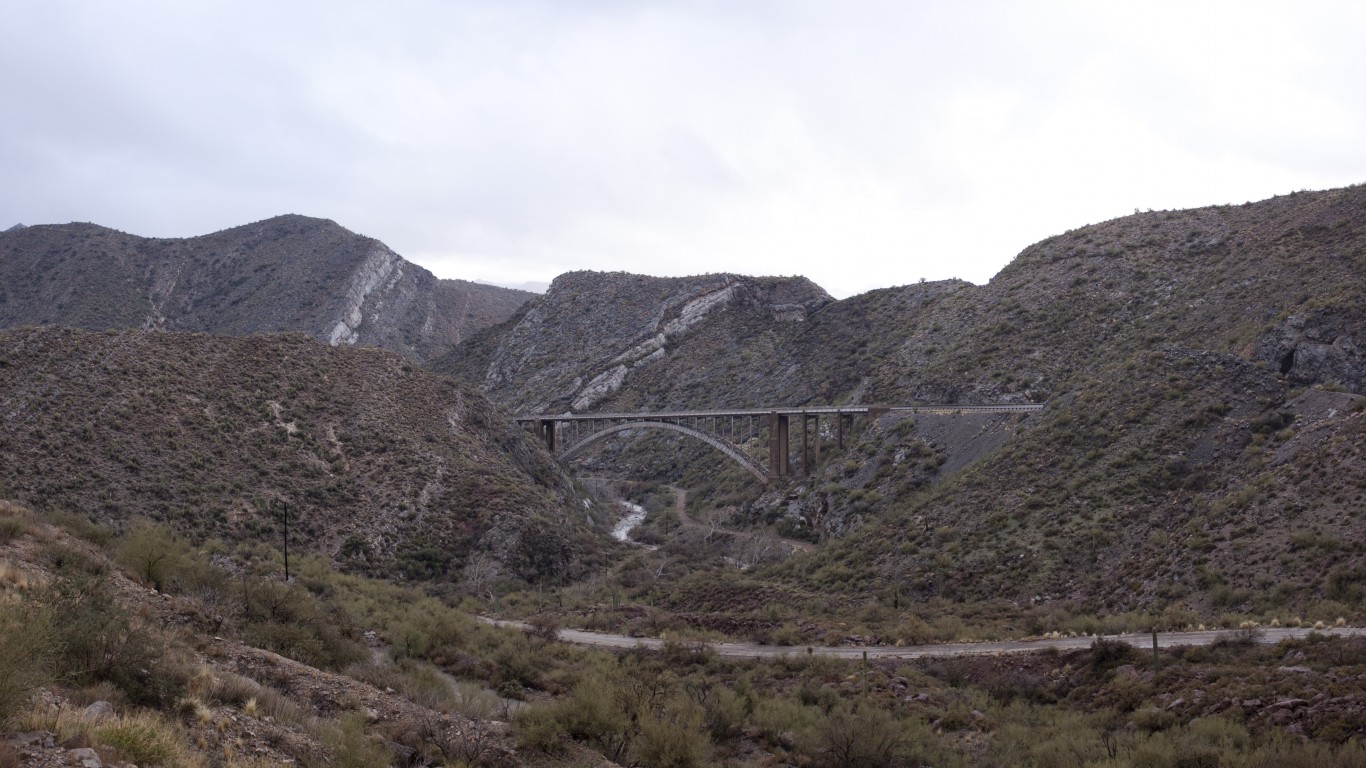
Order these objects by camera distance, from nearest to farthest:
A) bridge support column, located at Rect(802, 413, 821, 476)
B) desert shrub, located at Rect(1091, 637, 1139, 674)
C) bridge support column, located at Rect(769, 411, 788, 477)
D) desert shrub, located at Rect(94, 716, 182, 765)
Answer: desert shrub, located at Rect(94, 716, 182, 765) → desert shrub, located at Rect(1091, 637, 1139, 674) → bridge support column, located at Rect(802, 413, 821, 476) → bridge support column, located at Rect(769, 411, 788, 477)

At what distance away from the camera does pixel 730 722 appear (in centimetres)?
1728

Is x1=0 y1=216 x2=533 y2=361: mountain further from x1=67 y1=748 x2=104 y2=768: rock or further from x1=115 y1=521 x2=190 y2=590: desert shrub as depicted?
x1=67 y1=748 x2=104 y2=768: rock

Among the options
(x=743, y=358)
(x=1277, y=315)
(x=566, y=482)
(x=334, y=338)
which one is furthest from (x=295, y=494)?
(x=334, y=338)

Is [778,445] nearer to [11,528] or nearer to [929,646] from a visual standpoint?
[929,646]

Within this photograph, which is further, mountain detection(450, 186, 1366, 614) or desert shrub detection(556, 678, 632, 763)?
mountain detection(450, 186, 1366, 614)

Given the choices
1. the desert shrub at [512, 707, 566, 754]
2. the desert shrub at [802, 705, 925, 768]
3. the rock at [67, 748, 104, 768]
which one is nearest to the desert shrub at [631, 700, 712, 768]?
the desert shrub at [512, 707, 566, 754]

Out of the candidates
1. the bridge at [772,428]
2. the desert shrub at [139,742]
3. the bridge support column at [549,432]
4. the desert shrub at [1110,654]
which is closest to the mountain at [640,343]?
the bridge at [772,428]

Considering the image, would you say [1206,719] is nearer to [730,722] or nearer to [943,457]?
[730,722]

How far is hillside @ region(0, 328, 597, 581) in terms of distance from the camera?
33.7 meters

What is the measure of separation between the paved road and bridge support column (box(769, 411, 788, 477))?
2745cm

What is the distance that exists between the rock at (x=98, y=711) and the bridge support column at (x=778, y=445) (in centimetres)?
4557

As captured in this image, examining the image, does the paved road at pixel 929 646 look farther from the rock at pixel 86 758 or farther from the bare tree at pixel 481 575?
the rock at pixel 86 758

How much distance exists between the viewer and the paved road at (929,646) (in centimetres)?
1912

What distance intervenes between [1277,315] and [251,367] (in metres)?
52.8
